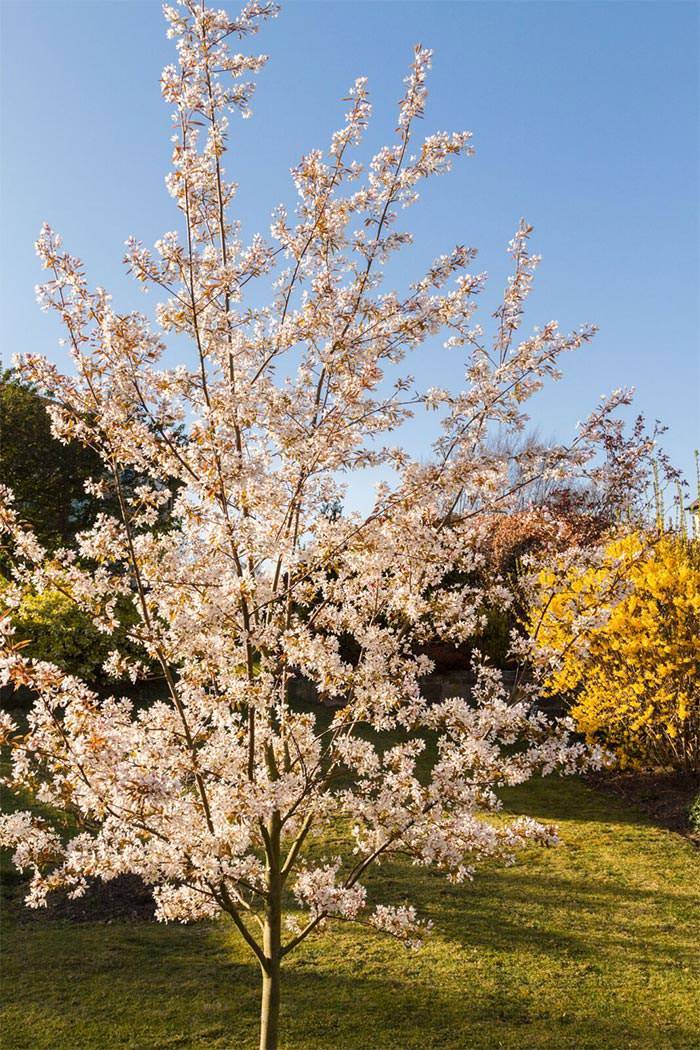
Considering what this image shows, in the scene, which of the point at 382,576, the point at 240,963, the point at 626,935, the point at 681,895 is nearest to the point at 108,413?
the point at 382,576

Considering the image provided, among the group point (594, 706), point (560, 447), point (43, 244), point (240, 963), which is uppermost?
point (43, 244)

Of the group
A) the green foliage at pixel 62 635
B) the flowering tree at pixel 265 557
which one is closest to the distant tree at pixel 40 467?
the green foliage at pixel 62 635

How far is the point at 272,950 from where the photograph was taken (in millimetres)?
3688

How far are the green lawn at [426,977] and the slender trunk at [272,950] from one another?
805 millimetres

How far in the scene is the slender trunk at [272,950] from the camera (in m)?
3.61

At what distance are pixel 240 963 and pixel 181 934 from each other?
0.74 metres

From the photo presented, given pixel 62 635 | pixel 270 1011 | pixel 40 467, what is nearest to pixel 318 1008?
pixel 270 1011

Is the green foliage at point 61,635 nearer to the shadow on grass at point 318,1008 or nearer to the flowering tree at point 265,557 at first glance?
the shadow on grass at point 318,1008

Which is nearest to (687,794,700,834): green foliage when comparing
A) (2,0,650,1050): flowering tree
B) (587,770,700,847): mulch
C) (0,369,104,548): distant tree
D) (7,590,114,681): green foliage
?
(587,770,700,847): mulch

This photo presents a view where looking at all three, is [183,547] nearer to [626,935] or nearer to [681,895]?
[626,935]

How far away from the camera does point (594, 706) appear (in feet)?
29.3

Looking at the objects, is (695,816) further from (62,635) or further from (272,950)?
(62,635)

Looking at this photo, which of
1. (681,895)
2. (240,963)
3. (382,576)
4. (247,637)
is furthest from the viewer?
(681,895)

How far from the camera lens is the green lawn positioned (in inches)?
174
